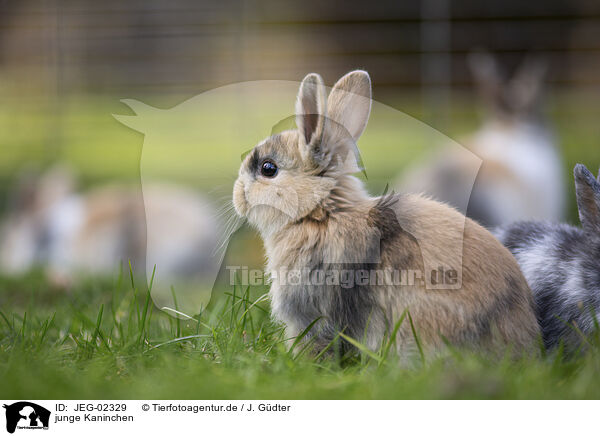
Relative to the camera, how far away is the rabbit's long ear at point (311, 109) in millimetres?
1504

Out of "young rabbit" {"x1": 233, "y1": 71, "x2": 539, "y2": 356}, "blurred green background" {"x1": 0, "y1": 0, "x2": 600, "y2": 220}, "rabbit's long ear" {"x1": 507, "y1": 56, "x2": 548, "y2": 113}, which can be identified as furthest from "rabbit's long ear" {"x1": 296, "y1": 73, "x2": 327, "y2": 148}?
"rabbit's long ear" {"x1": 507, "y1": 56, "x2": 548, "y2": 113}

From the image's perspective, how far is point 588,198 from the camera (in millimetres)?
1627

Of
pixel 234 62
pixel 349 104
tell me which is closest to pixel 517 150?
pixel 234 62

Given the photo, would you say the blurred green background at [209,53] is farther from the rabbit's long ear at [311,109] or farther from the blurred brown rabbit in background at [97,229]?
the rabbit's long ear at [311,109]

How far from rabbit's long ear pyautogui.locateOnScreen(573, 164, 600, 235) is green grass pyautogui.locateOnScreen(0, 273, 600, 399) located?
13.1 inches

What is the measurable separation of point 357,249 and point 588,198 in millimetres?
597

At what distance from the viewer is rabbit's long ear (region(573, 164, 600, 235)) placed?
1.61 metres

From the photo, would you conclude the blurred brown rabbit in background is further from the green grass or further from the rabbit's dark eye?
the rabbit's dark eye

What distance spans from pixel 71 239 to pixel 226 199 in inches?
94.1
